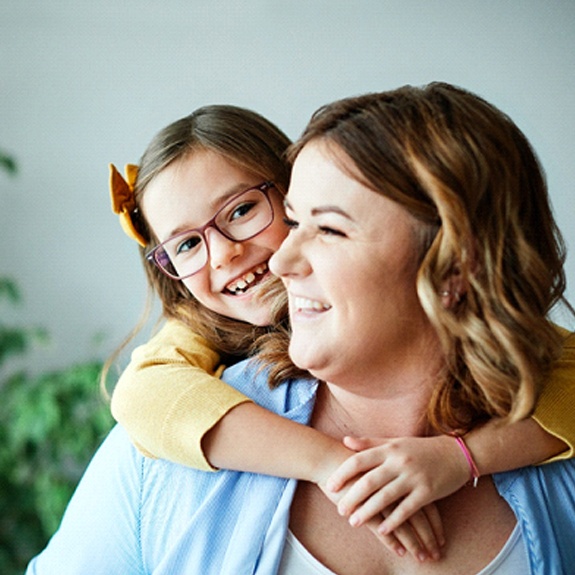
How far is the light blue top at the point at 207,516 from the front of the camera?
55.5 inches

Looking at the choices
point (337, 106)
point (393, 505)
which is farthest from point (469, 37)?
point (393, 505)

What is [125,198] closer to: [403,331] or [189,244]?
[189,244]

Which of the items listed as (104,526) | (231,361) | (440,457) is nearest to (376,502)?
(440,457)

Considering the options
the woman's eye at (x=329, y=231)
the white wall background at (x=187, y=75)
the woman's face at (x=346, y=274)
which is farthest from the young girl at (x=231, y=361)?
the white wall background at (x=187, y=75)

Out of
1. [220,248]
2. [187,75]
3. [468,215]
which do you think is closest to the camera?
[468,215]

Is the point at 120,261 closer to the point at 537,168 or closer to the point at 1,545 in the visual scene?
the point at 1,545

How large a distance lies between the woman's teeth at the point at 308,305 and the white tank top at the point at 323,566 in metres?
0.35

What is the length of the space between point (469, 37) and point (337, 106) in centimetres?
189

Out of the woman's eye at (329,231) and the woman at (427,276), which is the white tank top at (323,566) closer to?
the woman at (427,276)

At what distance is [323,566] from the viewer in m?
1.38

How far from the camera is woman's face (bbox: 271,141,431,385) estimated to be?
1.34 metres

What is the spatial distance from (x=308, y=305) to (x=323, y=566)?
1.31ft

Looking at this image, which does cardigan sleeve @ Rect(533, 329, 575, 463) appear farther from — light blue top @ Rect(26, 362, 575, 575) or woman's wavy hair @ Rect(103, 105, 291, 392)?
woman's wavy hair @ Rect(103, 105, 291, 392)

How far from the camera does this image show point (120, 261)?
3.27m
